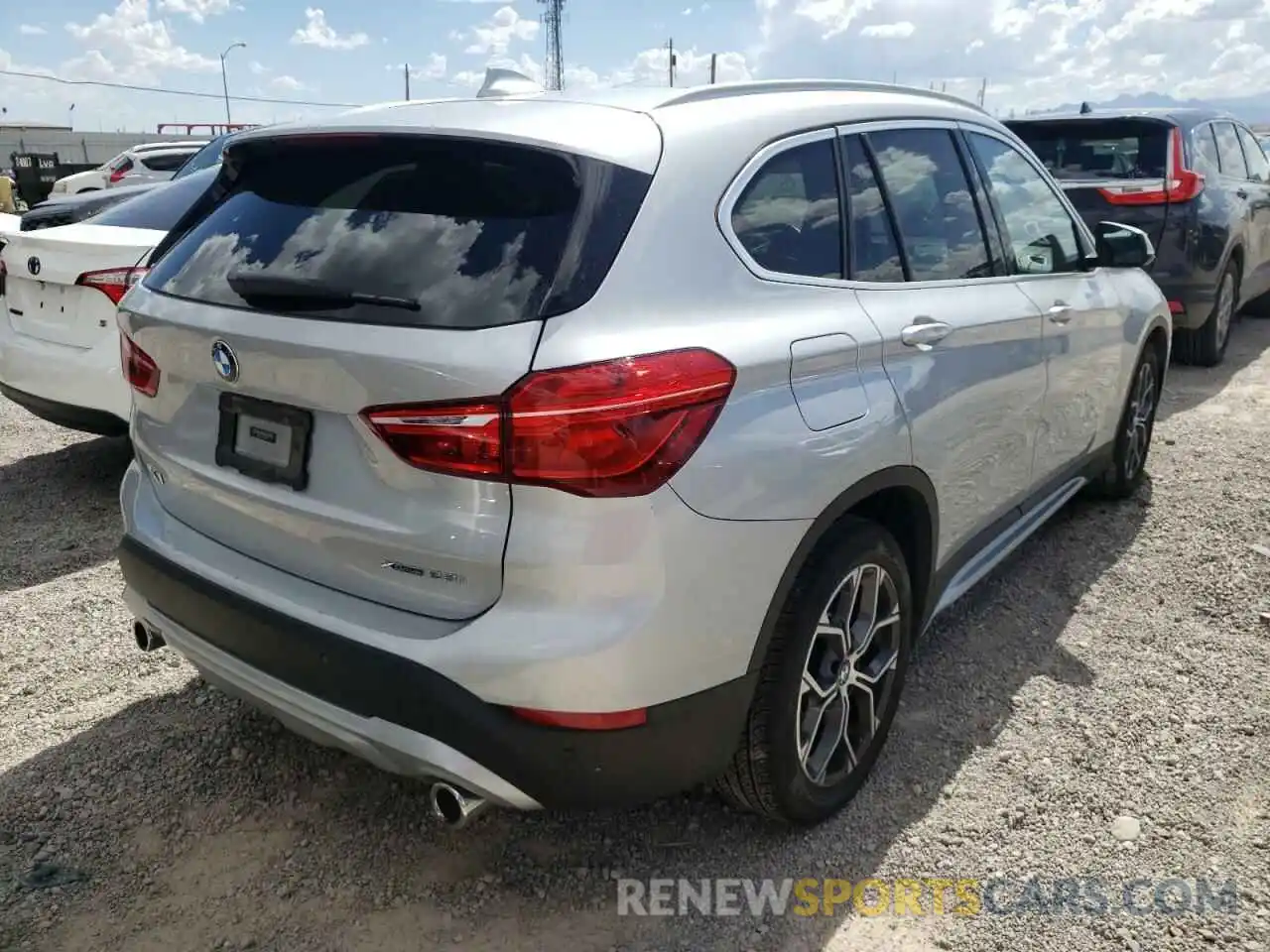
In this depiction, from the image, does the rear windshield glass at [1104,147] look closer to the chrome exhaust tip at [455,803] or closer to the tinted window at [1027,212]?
the tinted window at [1027,212]

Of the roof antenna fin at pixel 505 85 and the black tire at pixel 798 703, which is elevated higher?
the roof antenna fin at pixel 505 85

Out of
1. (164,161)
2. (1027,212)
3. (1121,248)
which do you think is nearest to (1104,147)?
(1121,248)

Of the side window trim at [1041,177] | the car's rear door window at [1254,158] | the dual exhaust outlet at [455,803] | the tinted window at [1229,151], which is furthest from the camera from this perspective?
the car's rear door window at [1254,158]

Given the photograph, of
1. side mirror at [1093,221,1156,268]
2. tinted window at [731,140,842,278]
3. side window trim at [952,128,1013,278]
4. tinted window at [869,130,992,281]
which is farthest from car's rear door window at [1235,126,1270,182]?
tinted window at [731,140,842,278]

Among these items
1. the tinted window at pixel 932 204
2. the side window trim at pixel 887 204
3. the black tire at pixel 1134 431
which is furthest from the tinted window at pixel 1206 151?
the side window trim at pixel 887 204

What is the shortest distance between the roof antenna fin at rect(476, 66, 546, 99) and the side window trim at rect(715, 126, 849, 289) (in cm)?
66

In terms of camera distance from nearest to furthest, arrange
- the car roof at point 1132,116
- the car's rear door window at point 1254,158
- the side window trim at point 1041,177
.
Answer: the side window trim at point 1041,177, the car roof at point 1132,116, the car's rear door window at point 1254,158

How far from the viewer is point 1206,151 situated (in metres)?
7.57

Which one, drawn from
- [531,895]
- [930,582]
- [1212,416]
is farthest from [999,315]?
[1212,416]

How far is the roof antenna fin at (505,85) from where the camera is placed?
2.67m

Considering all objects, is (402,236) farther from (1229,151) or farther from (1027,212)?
(1229,151)

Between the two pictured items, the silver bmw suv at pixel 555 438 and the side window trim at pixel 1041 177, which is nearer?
the silver bmw suv at pixel 555 438

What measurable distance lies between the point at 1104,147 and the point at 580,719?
687 centimetres

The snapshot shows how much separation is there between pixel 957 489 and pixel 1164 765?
38.6 inches
